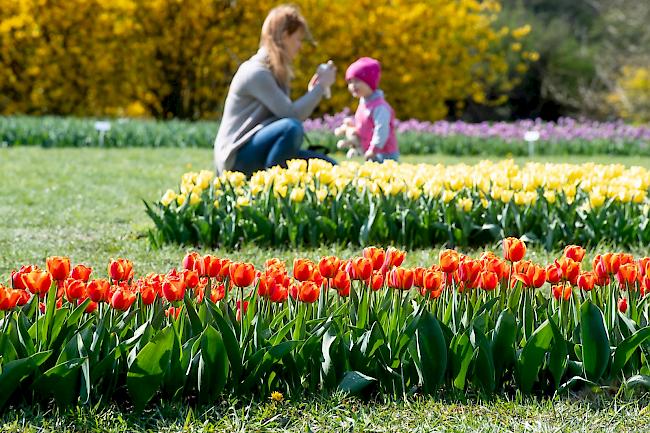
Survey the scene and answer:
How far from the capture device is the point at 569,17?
91.0 feet

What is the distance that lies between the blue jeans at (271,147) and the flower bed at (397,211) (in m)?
0.59

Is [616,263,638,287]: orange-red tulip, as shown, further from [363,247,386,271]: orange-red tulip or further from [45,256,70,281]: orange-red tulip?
[45,256,70,281]: orange-red tulip

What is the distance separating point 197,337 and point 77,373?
329 mm

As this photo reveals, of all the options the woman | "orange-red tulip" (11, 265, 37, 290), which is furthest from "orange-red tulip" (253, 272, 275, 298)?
the woman

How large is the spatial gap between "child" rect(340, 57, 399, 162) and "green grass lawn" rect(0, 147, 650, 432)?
1544mm

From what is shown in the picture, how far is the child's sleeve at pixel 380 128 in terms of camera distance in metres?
6.57

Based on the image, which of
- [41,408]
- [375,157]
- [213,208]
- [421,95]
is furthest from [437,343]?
[421,95]

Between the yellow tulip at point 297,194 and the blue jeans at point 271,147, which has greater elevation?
the blue jeans at point 271,147

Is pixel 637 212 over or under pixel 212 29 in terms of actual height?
under

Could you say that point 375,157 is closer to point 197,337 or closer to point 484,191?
point 484,191

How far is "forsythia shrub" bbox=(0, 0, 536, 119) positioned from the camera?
17.2 m

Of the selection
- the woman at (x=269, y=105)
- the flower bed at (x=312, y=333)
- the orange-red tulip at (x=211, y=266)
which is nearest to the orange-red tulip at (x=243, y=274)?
the flower bed at (x=312, y=333)

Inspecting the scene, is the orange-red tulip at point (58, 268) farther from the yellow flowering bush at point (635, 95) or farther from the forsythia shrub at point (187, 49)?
the yellow flowering bush at point (635, 95)

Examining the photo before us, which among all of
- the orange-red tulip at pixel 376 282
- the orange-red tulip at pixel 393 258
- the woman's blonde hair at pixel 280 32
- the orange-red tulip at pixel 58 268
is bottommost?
the orange-red tulip at pixel 376 282
